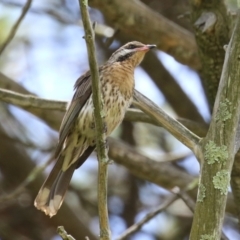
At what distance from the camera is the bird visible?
4461mm

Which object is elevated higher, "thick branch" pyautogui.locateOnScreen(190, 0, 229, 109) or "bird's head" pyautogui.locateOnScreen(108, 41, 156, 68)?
"thick branch" pyautogui.locateOnScreen(190, 0, 229, 109)

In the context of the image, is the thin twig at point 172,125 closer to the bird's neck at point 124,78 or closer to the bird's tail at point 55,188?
the bird's neck at point 124,78

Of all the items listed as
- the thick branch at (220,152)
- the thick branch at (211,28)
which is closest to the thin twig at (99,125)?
the thick branch at (220,152)

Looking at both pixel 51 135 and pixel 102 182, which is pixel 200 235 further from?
pixel 51 135

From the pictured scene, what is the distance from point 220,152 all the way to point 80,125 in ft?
5.26

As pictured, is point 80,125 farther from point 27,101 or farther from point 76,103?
point 27,101

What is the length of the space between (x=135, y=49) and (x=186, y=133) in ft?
5.41

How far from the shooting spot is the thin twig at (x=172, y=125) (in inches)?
136

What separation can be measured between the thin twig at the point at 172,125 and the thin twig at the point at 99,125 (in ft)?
1.54

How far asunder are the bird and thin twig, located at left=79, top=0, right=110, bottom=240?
1.23m

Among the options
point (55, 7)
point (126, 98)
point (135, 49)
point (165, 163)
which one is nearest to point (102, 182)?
point (126, 98)

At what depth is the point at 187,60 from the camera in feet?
19.5

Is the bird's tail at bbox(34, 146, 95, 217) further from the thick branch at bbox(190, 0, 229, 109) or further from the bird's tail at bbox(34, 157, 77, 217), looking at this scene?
the thick branch at bbox(190, 0, 229, 109)

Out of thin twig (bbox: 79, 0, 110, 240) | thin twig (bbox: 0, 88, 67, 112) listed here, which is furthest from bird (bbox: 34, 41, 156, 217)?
thin twig (bbox: 79, 0, 110, 240)
